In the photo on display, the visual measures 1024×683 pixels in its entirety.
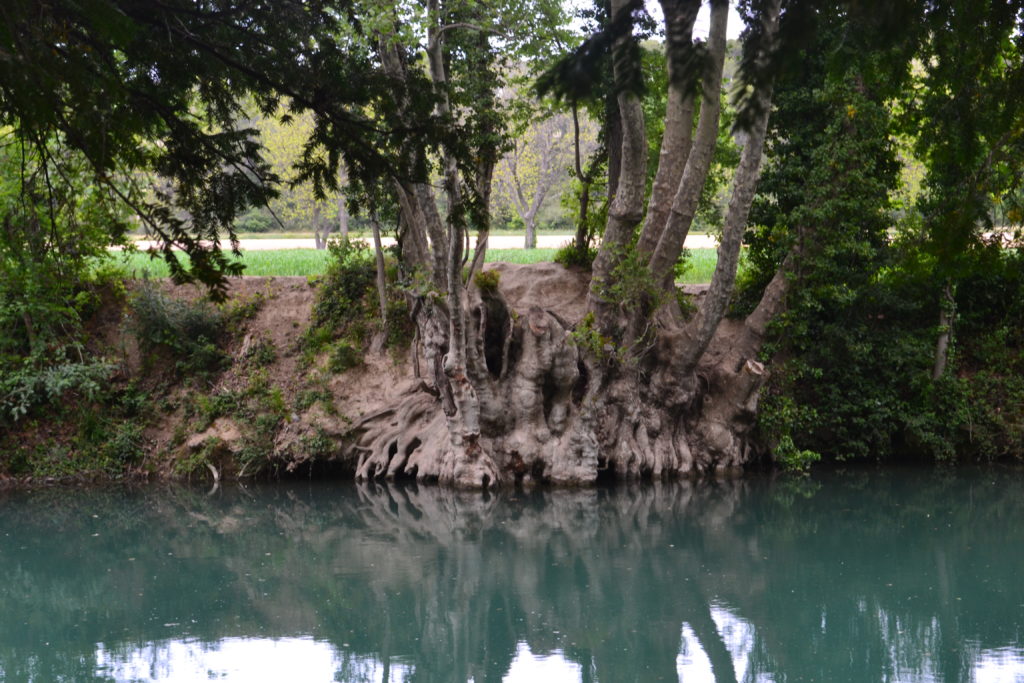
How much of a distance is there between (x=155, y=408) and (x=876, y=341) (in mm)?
11404

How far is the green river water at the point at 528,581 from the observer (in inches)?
344

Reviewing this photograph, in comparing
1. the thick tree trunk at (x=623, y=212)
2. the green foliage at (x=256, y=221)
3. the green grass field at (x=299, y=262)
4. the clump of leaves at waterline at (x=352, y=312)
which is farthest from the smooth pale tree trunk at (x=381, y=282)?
the green foliage at (x=256, y=221)

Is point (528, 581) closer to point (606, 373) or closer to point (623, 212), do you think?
point (606, 373)

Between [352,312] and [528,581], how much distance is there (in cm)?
806

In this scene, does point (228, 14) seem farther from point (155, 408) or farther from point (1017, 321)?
point (1017, 321)

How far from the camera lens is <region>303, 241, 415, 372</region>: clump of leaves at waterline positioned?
17.3m

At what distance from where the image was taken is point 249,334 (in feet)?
59.0

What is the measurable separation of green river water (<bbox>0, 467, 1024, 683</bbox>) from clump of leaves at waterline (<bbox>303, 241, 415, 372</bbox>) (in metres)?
2.65

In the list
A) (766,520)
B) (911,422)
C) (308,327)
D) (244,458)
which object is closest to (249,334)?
(308,327)

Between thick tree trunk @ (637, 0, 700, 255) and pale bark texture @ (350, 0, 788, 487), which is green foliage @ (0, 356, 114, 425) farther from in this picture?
thick tree trunk @ (637, 0, 700, 255)

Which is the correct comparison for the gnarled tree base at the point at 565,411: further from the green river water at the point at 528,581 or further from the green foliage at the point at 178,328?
the green foliage at the point at 178,328

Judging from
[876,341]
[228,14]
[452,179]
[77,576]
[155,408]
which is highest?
[228,14]

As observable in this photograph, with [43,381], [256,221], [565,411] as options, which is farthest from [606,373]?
[256,221]

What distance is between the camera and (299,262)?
78.1ft
